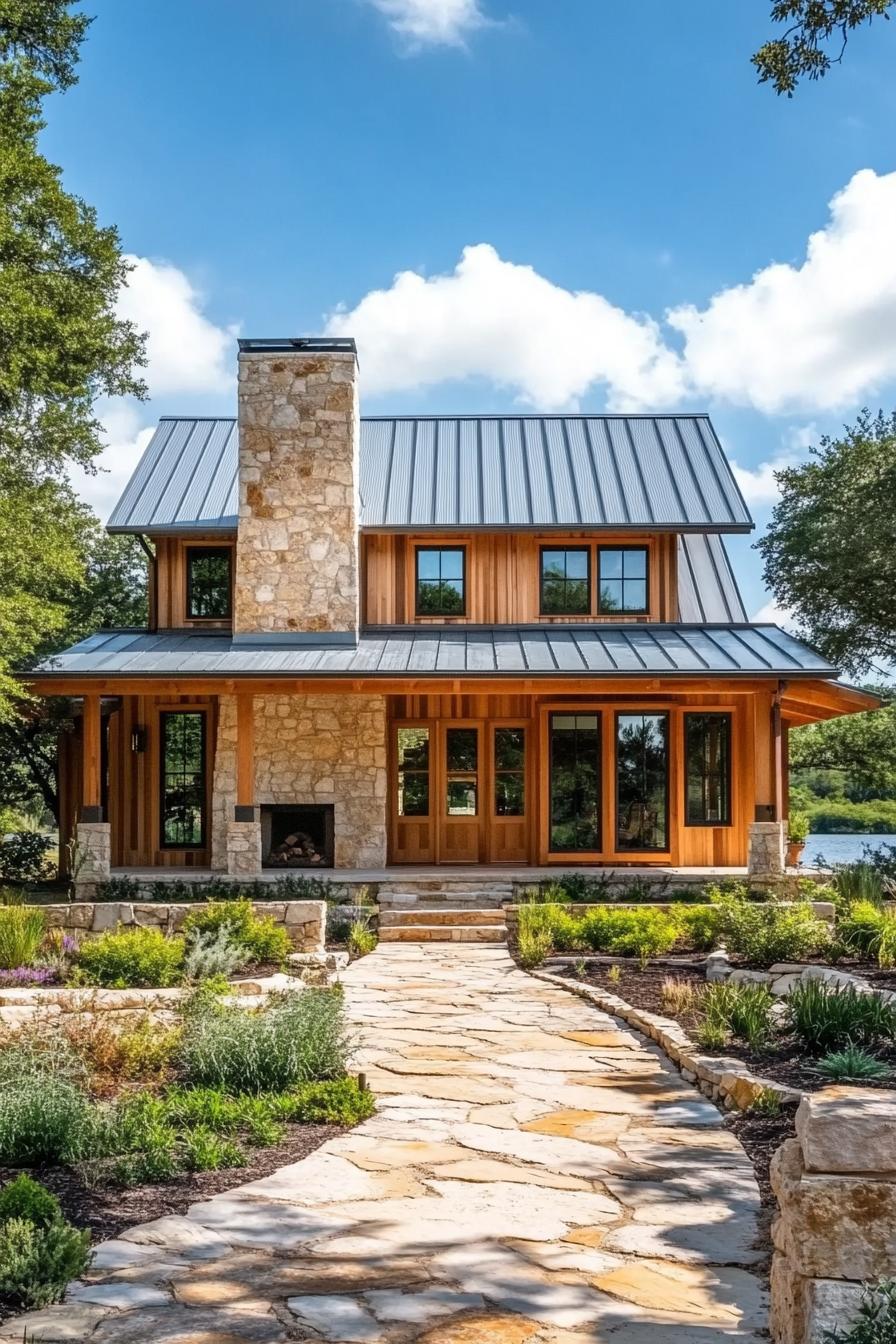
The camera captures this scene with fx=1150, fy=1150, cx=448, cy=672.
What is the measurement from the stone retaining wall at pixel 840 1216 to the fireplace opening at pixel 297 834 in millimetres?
13455

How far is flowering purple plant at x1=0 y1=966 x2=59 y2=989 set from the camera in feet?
30.8

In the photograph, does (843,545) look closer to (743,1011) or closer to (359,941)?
(359,941)

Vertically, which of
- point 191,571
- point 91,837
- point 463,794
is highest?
point 191,571

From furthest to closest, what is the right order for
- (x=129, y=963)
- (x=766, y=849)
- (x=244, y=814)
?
1. (x=244, y=814)
2. (x=766, y=849)
3. (x=129, y=963)

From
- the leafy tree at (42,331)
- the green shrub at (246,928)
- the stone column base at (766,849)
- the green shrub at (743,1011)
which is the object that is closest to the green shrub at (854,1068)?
the green shrub at (743,1011)

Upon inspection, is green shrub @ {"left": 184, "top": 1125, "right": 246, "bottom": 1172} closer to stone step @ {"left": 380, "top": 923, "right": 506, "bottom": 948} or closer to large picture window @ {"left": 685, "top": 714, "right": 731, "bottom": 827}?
stone step @ {"left": 380, "top": 923, "right": 506, "bottom": 948}

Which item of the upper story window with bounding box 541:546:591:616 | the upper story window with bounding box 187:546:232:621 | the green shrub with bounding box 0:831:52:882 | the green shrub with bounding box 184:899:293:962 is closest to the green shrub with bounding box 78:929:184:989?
the green shrub with bounding box 184:899:293:962

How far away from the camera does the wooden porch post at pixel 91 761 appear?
1466cm

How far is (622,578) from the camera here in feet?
58.7

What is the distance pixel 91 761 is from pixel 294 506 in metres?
4.66

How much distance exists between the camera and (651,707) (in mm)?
16688

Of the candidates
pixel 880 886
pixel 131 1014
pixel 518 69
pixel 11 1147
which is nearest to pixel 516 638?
pixel 880 886

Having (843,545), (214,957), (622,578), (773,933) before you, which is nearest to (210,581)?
(622,578)

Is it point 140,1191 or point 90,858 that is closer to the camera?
point 140,1191
